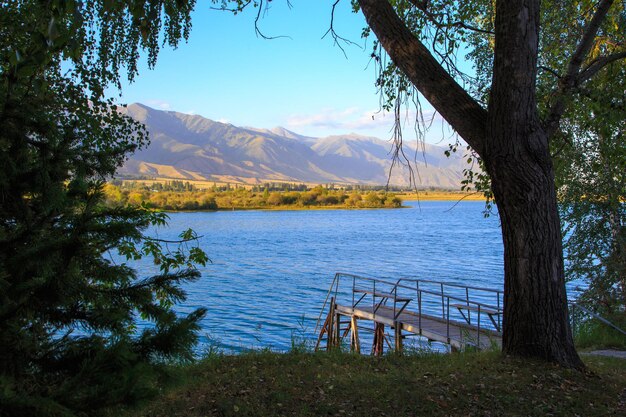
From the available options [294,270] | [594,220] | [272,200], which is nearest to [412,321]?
[594,220]

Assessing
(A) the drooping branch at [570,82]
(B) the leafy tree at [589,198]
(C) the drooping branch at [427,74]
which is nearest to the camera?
(C) the drooping branch at [427,74]

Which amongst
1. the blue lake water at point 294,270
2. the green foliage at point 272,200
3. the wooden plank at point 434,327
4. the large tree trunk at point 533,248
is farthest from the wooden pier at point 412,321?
the green foliage at point 272,200

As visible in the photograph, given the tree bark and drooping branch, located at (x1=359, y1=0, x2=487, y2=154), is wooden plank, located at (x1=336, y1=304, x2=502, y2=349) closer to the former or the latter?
the tree bark

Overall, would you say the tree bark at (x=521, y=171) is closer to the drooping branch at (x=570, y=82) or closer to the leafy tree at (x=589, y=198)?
the drooping branch at (x=570, y=82)

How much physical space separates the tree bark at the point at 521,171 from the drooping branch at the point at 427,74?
0.01 m

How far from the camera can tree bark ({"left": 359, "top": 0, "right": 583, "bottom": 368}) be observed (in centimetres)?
661

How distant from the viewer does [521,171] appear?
659 cm

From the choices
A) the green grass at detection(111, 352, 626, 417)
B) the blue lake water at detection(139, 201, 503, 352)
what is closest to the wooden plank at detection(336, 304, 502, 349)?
the blue lake water at detection(139, 201, 503, 352)

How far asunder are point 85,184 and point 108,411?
1.02m

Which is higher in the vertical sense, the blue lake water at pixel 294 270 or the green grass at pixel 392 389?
the green grass at pixel 392 389

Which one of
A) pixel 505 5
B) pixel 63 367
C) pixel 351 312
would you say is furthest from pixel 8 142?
pixel 351 312

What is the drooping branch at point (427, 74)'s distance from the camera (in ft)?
22.7

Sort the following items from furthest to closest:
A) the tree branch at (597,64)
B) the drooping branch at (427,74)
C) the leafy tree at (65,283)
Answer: the tree branch at (597,64), the drooping branch at (427,74), the leafy tree at (65,283)

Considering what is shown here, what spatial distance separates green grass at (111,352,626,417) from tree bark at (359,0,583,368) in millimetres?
442
